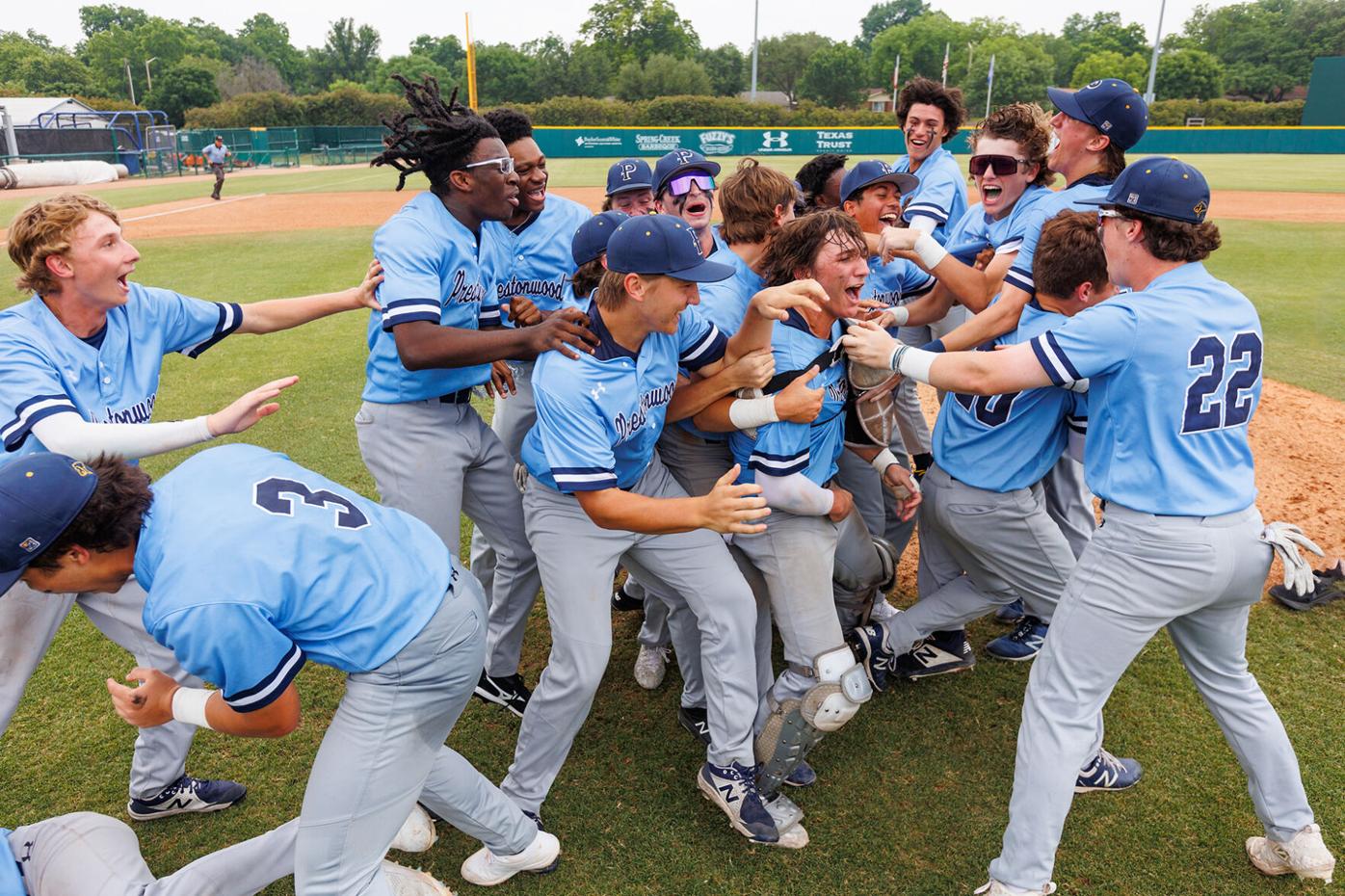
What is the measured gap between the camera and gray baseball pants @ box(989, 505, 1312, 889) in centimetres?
295

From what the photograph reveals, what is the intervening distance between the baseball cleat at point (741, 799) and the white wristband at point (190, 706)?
188cm

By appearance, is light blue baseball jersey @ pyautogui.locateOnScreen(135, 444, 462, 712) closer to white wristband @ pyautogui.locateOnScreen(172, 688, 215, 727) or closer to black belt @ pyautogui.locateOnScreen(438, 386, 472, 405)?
white wristband @ pyautogui.locateOnScreen(172, 688, 215, 727)

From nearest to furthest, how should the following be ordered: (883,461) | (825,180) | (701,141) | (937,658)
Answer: (883,461) → (937,658) → (825,180) → (701,141)

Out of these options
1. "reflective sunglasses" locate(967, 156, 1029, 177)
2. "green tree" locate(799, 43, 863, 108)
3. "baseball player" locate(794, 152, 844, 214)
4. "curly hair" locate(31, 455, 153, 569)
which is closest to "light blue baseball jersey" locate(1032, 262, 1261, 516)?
"reflective sunglasses" locate(967, 156, 1029, 177)

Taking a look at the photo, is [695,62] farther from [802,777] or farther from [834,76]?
[802,777]

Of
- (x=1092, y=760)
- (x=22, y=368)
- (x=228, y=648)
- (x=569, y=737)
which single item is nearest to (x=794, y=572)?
(x=569, y=737)

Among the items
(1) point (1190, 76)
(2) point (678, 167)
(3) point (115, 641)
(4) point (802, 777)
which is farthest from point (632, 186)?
(1) point (1190, 76)

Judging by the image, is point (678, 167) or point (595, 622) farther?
point (678, 167)

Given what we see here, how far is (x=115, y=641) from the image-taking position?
11.4 feet

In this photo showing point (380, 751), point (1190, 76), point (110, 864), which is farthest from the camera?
→ point (1190, 76)

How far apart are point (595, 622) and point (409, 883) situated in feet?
3.45

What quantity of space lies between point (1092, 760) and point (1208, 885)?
606 mm

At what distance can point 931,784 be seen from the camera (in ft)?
12.5

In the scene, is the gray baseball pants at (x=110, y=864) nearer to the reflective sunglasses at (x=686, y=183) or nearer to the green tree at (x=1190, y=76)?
the reflective sunglasses at (x=686, y=183)
